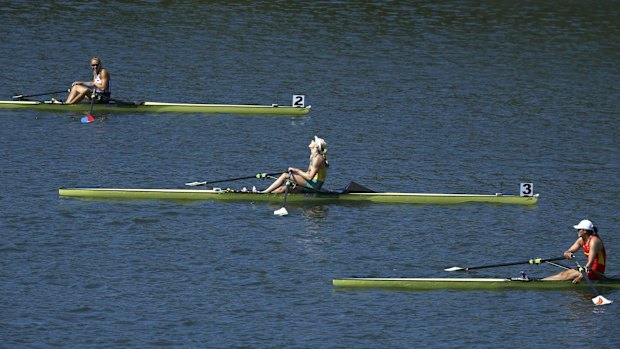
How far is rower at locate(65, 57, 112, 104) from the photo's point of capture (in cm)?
4541

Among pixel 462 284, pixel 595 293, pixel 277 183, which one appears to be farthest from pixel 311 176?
pixel 595 293

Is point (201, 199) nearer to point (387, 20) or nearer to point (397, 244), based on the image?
point (397, 244)

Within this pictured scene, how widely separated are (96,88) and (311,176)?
494 inches

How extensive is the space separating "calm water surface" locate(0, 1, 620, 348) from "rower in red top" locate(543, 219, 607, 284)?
0.65 meters

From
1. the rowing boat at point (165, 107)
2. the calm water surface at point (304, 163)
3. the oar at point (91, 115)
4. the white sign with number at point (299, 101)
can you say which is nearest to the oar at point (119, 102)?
the rowing boat at point (165, 107)

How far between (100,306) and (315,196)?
9477 millimetres

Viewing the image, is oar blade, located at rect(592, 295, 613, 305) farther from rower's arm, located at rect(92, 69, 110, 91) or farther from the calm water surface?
rower's arm, located at rect(92, 69, 110, 91)

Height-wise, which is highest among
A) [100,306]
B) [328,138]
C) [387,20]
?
[387,20]

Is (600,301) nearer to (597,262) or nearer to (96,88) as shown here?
(597,262)

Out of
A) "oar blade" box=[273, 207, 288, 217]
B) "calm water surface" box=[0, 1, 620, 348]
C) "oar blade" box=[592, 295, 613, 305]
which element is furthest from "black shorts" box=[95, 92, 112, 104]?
"oar blade" box=[592, 295, 613, 305]

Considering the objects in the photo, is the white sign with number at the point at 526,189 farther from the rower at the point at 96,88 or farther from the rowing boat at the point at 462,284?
the rower at the point at 96,88

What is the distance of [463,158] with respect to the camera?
42.1 meters

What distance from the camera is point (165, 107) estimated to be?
4684cm

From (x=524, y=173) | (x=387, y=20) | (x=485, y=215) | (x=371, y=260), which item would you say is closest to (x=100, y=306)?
(x=371, y=260)
